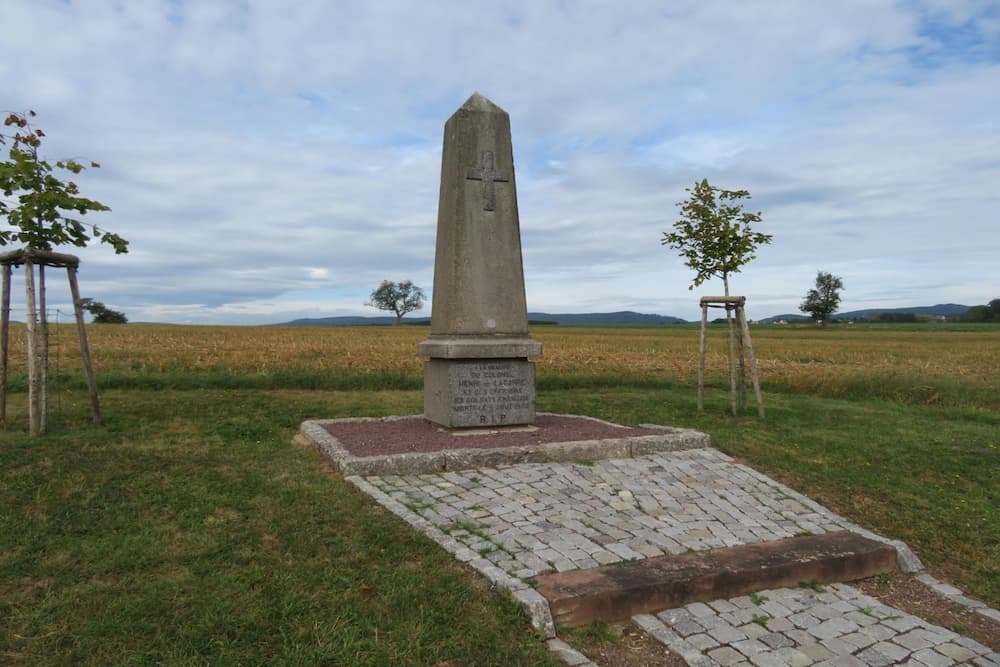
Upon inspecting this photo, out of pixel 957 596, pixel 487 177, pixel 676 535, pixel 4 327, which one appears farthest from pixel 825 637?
pixel 4 327

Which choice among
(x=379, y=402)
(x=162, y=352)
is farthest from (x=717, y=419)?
(x=162, y=352)

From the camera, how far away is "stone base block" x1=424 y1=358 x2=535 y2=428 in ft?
27.8

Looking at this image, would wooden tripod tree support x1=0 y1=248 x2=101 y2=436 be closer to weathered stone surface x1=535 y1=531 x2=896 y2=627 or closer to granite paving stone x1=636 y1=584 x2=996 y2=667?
weathered stone surface x1=535 y1=531 x2=896 y2=627

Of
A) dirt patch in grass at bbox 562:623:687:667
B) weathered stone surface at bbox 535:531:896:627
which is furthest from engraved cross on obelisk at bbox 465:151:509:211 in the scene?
dirt patch in grass at bbox 562:623:687:667

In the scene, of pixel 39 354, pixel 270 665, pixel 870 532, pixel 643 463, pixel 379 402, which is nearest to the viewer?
pixel 270 665

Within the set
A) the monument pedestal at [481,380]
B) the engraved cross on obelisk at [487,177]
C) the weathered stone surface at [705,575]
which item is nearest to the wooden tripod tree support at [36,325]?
the monument pedestal at [481,380]

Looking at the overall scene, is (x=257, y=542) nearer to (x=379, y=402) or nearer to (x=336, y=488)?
(x=336, y=488)

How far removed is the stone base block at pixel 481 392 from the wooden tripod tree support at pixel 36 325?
4554 millimetres

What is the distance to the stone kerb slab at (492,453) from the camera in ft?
22.7

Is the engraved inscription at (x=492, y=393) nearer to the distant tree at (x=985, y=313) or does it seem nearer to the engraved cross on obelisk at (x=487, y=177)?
the engraved cross on obelisk at (x=487, y=177)

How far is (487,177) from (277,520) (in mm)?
5209

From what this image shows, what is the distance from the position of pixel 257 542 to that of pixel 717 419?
827 centimetres

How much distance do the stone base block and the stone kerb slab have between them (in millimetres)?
1100

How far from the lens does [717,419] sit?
11.1 metres
